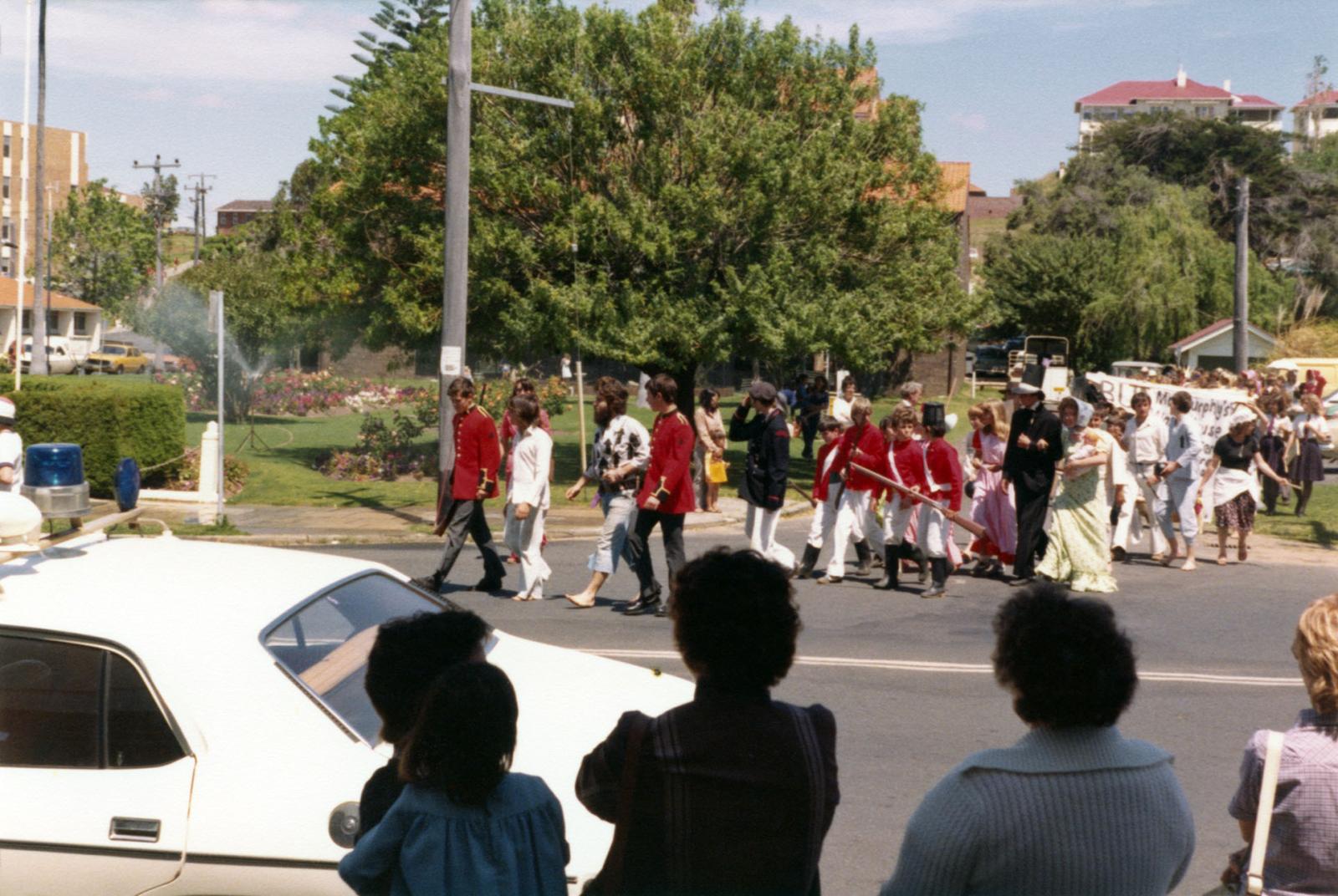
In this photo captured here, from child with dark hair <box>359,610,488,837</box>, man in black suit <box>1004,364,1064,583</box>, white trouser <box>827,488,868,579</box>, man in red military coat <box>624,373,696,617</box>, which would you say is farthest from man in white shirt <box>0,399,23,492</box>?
child with dark hair <box>359,610,488,837</box>

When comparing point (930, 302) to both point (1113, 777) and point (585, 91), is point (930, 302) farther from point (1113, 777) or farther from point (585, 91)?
point (1113, 777)

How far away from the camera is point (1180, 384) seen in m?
27.2

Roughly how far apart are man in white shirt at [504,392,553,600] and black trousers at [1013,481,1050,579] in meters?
4.14

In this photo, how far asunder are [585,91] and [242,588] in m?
18.0

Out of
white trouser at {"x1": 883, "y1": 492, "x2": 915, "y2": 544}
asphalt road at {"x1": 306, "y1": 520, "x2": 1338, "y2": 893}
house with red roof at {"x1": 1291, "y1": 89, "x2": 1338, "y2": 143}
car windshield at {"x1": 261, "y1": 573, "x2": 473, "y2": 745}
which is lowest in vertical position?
asphalt road at {"x1": 306, "y1": 520, "x2": 1338, "y2": 893}

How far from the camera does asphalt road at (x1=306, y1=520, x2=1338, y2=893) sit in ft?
21.5

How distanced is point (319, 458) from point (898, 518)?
15.1 m

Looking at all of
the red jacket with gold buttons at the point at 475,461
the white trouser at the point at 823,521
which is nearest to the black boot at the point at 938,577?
the white trouser at the point at 823,521

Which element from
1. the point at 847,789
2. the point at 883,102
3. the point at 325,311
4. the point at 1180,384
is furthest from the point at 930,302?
the point at 847,789

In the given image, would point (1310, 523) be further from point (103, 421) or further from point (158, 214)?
point (158, 214)

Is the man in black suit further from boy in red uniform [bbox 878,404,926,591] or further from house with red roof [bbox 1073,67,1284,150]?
house with red roof [bbox 1073,67,1284,150]

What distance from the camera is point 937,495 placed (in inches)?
484

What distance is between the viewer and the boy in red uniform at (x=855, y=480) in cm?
1245

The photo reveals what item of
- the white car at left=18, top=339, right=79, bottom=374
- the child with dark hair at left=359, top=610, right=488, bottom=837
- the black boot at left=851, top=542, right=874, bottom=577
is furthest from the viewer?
the white car at left=18, top=339, right=79, bottom=374
